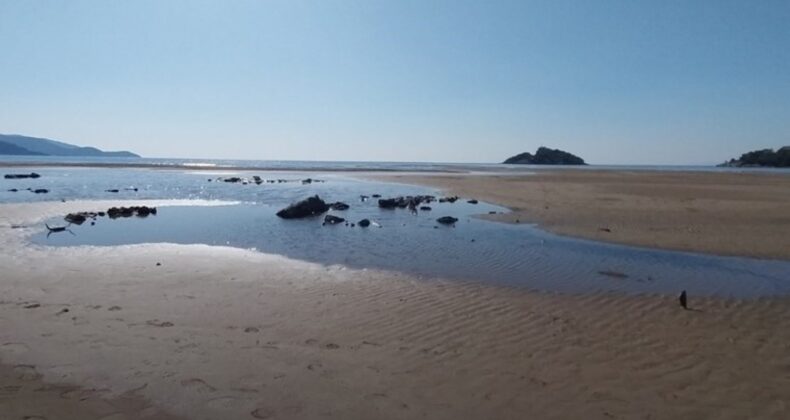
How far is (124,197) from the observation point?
1246 inches

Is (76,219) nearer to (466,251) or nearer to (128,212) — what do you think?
(128,212)

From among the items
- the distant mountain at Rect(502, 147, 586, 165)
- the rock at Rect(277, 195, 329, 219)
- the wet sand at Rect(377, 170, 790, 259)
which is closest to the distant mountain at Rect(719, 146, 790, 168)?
the distant mountain at Rect(502, 147, 586, 165)

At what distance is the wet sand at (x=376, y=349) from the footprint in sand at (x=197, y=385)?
2 cm

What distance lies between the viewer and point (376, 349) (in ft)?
22.2

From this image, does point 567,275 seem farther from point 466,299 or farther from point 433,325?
point 433,325

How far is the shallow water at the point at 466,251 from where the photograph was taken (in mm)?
11406

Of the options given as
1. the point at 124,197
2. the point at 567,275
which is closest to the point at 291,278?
the point at 567,275

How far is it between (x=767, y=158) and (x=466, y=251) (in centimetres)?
15960

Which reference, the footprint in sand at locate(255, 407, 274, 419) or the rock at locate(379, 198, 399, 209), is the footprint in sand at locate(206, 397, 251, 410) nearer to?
the footprint in sand at locate(255, 407, 274, 419)

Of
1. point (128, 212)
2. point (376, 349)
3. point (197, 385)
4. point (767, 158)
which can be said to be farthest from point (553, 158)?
point (197, 385)

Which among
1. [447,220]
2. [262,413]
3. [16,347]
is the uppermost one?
[447,220]

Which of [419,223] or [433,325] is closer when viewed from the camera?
[433,325]

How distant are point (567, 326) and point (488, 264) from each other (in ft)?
16.5

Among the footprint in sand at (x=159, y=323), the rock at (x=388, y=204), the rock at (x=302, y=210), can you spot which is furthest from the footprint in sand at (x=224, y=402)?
the rock at (x=388, y=204)
